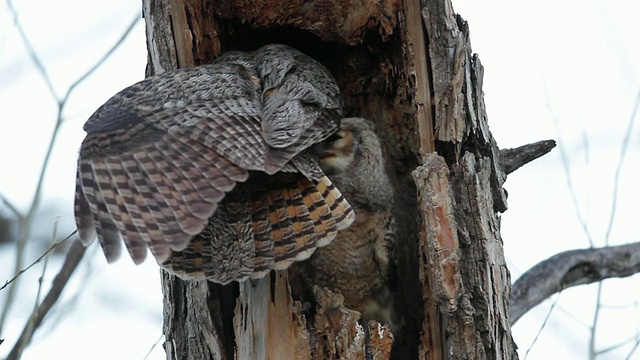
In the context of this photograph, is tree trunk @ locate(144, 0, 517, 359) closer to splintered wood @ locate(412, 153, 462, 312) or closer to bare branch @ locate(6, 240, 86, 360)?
splintered wood @ locate(412, 153, 462, 312)

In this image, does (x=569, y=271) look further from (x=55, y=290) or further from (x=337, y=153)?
(x=55, y=290)

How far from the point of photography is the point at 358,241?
4102 millimetres

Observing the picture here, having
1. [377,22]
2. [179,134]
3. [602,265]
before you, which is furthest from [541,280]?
[179,134]

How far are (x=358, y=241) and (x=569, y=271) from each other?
4.41 feet

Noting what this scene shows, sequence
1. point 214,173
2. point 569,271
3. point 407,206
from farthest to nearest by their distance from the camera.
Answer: point 569,271, point 407,206, point 214,173

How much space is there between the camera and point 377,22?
4191 mm

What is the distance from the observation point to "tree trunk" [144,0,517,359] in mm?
3527

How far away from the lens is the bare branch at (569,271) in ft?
15.3

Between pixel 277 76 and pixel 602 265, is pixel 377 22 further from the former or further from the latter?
pixel 602 265

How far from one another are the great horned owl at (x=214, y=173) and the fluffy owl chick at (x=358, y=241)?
171 mm

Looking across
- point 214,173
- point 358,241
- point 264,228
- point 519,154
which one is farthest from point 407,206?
point 214,173

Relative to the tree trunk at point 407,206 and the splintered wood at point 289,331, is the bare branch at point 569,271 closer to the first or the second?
the tree trunk at point 407,206

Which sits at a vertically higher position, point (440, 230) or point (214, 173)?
point (214, 173)

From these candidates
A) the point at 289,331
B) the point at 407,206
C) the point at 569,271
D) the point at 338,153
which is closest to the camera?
the point at 289,331
